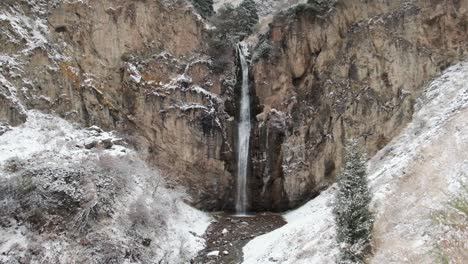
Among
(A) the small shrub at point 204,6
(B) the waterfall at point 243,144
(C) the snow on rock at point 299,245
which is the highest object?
(A) the small shrub at point 204,6

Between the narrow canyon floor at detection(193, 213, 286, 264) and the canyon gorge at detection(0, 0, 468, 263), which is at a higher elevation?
the canyon gorge at detection(0, 0, 468, 263)

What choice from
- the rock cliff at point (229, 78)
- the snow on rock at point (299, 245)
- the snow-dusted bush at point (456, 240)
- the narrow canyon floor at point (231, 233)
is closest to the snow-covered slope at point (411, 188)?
the snow on rock at point (299, 245)

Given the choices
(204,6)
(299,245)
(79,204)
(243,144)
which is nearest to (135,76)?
(243,144)

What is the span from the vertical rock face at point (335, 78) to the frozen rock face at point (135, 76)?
3.44 meters

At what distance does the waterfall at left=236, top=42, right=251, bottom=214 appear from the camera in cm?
2723

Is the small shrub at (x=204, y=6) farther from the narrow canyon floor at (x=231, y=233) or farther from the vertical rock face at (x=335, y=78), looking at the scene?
the narrow canyon floor at (x=231, y=233)

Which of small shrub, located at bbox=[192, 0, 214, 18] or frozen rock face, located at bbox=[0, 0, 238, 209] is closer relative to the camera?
frozen rock face, located at bbox=[0, 0, 238, 209]

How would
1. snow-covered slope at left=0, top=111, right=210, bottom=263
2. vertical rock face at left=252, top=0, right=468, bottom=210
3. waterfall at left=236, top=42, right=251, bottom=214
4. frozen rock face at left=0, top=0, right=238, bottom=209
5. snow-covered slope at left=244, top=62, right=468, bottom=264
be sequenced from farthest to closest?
waterfall at left=236, top=42, right=251, bottom=214, vertical rock face at left=252, top=0, right=468, bottom=210, frozen rock face at left=0, top=0, right=238, bottom=209, snow-covered slope at left=0, top=111, right=210, bottom=263, snow-covered slope at left=244, top=62, right=468, bottom=264

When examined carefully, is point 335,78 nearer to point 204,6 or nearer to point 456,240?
point 204,6

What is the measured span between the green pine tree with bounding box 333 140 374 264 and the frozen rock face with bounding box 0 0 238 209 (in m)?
15.0

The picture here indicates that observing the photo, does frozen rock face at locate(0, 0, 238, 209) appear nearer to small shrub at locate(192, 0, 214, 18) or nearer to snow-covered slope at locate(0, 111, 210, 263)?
snow-covered slope at locate(0, 111, 210, 263)

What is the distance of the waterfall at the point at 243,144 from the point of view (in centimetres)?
2723

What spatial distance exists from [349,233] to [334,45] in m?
18.3

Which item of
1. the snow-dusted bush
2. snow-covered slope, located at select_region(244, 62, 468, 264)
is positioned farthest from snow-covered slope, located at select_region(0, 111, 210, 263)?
the snow-dusted bush
